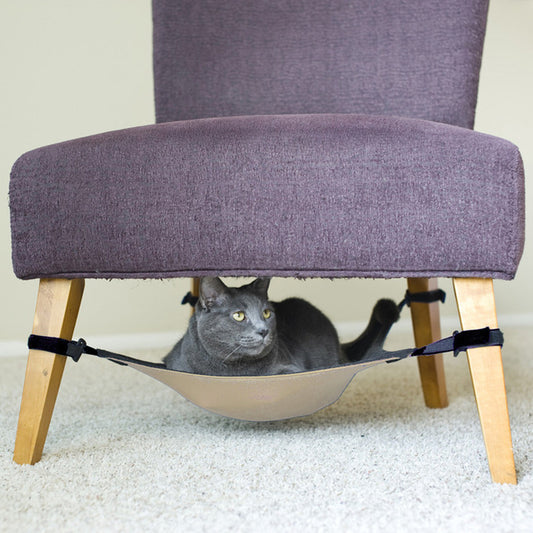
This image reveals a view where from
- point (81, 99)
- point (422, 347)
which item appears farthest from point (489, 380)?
point (81, 99)

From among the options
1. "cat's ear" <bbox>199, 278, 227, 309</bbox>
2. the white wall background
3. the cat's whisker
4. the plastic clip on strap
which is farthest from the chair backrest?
the white wall background

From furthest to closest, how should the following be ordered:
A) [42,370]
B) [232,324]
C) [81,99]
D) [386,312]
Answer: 1. [81,99]
2. [386,312]
3. [232,324]
4. [42,370]

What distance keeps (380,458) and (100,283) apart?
1.36m

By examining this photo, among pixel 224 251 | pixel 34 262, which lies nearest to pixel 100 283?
pixel 34 262

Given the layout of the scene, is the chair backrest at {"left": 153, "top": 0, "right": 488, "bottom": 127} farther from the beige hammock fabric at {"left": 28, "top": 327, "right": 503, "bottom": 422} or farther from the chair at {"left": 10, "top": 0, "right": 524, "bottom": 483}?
the beige hammock fabric at {"left": 28, "top": 327, "right": 503, "bottom": 422}

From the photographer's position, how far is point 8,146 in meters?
1.88

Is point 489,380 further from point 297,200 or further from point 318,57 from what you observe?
point 318,57

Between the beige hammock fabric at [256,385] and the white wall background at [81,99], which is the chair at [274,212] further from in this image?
the white wall background at [81,99]

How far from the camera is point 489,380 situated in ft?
2.67

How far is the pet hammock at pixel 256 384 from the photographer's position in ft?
2.90

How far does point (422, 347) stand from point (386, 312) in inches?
13.5

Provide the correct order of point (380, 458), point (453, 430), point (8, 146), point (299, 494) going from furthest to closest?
point (8, 146)
point (453, 430)
point (380, 458)
point (299, 494)

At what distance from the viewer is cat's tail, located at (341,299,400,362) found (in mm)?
1175

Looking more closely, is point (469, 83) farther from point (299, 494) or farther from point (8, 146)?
point (8, 146)
